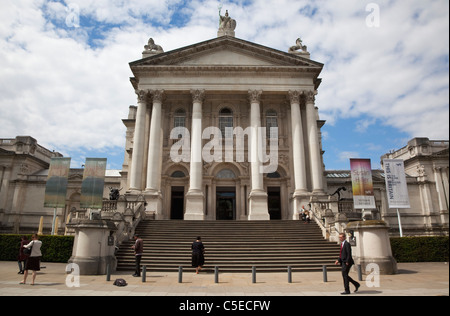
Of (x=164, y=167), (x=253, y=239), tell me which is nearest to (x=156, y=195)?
(x=164, y=167)

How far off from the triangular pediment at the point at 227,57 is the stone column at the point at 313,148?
342cm

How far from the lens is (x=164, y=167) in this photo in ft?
105

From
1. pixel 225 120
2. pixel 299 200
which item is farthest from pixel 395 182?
pixel 225 120

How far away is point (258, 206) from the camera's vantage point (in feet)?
92.9

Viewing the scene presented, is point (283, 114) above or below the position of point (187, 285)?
above

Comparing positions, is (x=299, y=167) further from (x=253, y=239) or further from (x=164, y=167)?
(x=164, y=167)

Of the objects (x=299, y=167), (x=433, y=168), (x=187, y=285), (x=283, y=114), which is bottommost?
(x=187, y=285)

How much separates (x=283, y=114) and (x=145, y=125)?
47.9 ft

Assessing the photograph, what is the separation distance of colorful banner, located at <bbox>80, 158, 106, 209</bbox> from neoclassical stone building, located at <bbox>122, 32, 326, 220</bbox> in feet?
19.0

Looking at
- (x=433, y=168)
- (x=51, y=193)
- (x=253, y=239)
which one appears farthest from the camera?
(x=433, y=168)

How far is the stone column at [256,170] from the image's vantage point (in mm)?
28156

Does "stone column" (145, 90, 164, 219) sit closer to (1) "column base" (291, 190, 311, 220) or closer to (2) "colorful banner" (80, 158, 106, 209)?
(2) "colorful banner" (80, 158, 106, 209)

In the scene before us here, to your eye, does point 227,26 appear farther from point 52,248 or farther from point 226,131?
point 52,248

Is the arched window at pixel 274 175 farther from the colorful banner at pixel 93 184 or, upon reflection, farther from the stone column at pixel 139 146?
the colorful banner at pixel 93 184
